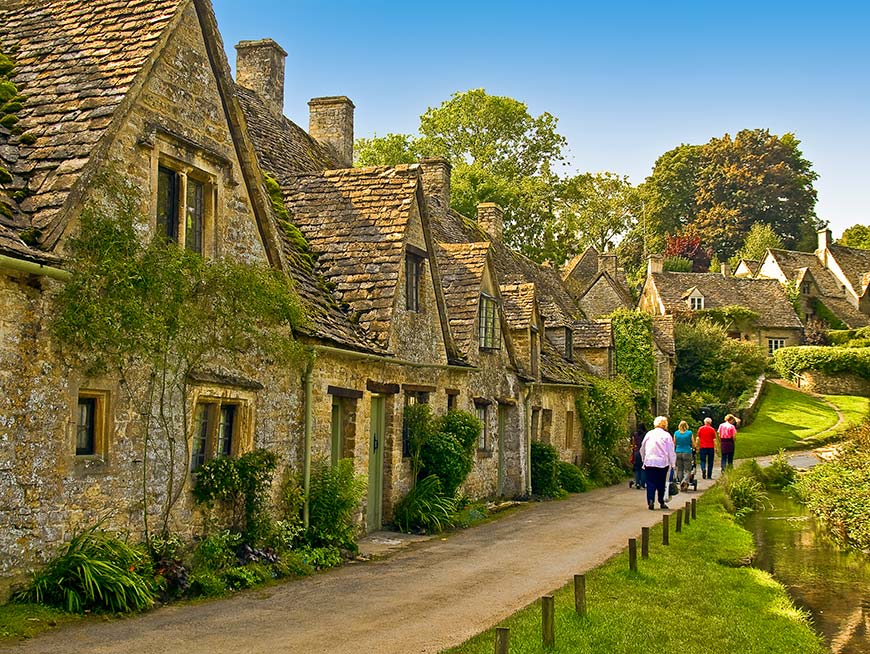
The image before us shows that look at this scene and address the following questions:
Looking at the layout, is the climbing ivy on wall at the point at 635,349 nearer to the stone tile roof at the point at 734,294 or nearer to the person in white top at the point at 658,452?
the person in white top at the point at 658,452

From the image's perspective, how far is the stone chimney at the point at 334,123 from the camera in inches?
1059

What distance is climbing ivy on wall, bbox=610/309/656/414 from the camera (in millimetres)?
40000

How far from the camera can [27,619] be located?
8.81 metres

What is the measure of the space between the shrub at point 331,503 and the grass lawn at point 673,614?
4.00 m

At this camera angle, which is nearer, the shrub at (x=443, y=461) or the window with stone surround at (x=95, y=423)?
the window with stone surround at (x=95, y=423)

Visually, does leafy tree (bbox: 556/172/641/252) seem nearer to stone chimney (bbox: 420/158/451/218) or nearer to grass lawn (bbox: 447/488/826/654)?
Result: stone chimney (bbox: 420/158/451/218)

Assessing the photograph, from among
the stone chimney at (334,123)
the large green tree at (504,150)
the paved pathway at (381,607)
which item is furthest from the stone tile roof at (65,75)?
the large green tree at (504,150)

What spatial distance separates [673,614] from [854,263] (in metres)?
74.9

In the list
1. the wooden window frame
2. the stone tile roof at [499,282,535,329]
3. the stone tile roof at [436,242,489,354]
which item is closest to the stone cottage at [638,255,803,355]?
the stone tile roof at [499,282,535,329]

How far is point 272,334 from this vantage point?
536 inches

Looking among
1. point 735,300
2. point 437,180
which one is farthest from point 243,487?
point 735,300

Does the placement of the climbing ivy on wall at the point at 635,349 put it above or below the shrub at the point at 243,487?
above

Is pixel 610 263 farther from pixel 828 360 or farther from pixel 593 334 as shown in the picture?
pixel 593 334

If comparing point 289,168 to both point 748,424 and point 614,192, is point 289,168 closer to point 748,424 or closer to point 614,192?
point 748,424
